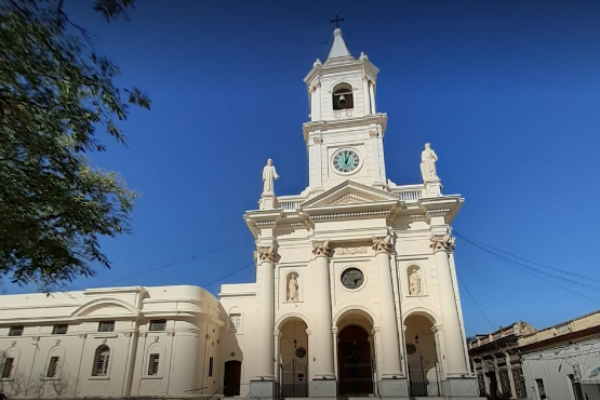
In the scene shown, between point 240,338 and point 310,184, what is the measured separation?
9.84 metres

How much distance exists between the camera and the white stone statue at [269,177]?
83.8 ft

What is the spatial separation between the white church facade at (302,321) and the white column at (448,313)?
5 cm

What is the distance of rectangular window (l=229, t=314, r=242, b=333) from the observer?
2545cm

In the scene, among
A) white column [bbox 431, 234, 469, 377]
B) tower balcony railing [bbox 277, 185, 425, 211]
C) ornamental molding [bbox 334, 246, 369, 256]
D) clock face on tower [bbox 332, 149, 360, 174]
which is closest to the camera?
white column [bbox 431, 234, 469, 377]

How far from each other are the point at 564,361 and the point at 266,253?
16752 mm

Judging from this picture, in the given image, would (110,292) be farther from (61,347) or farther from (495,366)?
(495,366)

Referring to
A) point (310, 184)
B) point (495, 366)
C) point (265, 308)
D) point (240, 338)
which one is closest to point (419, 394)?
point (265, 308)

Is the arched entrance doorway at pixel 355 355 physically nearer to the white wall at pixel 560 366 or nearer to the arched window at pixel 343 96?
the white wall at pixel 560 366

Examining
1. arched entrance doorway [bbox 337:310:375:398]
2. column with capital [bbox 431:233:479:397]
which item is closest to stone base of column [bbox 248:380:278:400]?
arched entrance doorway [bbox 337:310:375:398]

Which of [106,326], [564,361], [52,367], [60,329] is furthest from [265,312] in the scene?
[564,361]

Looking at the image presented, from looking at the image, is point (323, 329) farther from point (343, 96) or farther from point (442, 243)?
point (343, 96)

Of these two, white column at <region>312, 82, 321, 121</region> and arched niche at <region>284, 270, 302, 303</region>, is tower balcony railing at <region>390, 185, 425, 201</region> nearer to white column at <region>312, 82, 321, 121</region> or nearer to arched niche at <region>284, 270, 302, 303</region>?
white column at <region>312, 82, 321, 121</region>

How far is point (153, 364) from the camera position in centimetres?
2156

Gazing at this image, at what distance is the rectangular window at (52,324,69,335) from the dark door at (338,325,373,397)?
14337mm
